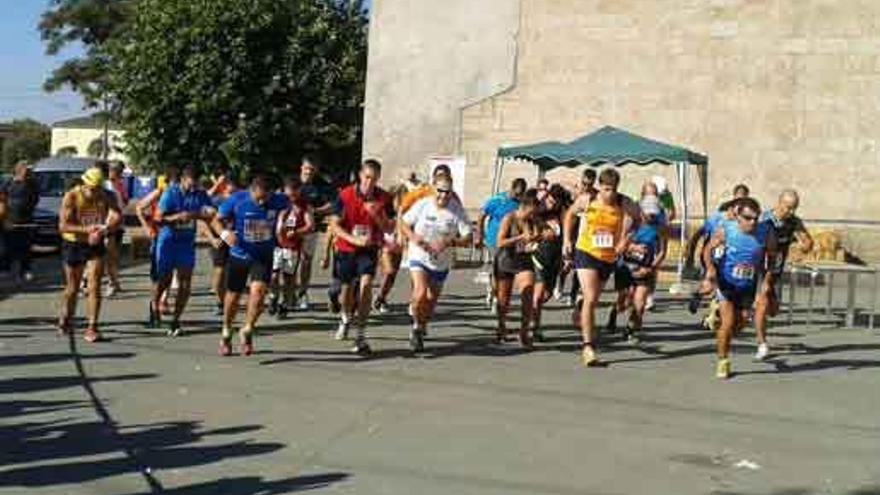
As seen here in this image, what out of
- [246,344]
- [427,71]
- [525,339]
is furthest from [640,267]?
[427,71]

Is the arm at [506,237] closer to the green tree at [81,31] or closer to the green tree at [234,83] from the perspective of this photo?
the green tree at [234,83]

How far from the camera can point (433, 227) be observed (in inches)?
404

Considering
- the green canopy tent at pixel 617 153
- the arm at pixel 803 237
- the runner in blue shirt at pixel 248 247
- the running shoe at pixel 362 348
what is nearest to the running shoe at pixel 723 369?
the arm at pixel 803 237

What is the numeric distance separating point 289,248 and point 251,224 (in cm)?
217

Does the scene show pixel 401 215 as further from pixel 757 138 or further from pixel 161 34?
pixel 161 34

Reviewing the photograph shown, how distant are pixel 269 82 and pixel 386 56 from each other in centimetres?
819

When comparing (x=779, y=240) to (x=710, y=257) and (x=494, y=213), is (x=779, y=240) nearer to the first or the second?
(x=710, y=257)

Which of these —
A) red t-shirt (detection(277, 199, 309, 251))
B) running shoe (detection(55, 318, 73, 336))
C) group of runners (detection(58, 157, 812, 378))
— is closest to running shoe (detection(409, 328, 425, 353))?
group of runners (detection(58, 157, 812, 378))

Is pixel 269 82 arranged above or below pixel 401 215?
above

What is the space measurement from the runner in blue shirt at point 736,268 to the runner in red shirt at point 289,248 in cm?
413

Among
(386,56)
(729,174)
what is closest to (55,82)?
(386,56)

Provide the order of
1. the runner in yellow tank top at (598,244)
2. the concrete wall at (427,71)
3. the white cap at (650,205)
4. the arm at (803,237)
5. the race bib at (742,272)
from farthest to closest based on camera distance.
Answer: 1. the concrete wall at (427,71)
2. the white cap at (650,205)
3. the arm at (803,237)
4. the runner in yellow tank top at (598,244)
5. the race bib at (742,272)

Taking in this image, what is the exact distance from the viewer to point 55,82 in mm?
54844

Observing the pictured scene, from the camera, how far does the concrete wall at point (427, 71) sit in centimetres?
2648
